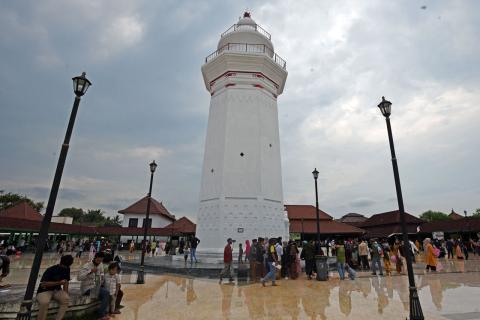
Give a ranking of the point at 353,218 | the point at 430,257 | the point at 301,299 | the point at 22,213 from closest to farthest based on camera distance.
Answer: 1. the point at 301,299
2. the point at 430,257
3. the point at 22,213
4. the point at 353,218

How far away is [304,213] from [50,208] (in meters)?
32.1

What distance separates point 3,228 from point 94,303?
22017 millimetres

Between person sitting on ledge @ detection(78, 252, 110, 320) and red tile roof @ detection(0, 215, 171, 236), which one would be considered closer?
person sitting on ledge @ detection(78, 252, 110, 320)

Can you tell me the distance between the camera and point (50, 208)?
18.1 feet

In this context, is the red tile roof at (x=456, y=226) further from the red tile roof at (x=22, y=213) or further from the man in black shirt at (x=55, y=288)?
the red tile roof at (x=22, y=213)

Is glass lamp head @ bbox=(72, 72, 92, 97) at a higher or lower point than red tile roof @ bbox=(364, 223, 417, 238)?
higher

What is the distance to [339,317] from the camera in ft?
19.7

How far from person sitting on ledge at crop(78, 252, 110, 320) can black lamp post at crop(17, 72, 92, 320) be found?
1.19 metres

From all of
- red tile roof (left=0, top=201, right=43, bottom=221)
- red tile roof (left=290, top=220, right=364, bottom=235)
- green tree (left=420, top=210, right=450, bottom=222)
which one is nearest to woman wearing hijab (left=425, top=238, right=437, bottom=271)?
red tile roof (left=290, top=220, right=364, bottom=235)

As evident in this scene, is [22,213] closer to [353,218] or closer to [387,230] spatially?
[387,230]

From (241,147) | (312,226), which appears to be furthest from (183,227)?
(241,147)

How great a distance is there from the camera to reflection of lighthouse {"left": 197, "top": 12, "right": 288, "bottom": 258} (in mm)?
16016

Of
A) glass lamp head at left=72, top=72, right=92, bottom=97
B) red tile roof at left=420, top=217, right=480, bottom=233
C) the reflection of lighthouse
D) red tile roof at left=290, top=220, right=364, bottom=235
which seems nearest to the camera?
glass lamp head at left=72, top=72, right=92, bottom=97

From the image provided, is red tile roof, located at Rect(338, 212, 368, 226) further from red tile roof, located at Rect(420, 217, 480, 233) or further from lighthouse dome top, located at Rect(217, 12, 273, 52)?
lighthouse dome top, located at Rect(217, 12, 273, 52)
